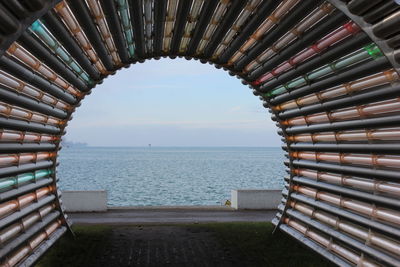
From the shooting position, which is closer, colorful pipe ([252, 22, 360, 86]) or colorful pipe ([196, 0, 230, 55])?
colorful pipe ([252, 22, 360, 86])

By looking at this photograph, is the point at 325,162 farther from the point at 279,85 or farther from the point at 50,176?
the point at 50,176

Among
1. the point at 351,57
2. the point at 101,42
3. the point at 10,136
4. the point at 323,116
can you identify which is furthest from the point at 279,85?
the point at 10,136

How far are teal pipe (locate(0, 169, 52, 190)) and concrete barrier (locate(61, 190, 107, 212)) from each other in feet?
27.5

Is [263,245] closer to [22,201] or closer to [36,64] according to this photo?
[22,201]

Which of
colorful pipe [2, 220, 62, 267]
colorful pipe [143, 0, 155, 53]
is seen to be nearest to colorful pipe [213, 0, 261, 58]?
colorful pipe [143, 0, 155, 53]

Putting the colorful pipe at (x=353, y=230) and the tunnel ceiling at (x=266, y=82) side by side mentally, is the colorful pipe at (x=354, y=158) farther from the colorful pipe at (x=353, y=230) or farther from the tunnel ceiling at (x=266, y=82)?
the colorful pipe at (x=353, y=230)

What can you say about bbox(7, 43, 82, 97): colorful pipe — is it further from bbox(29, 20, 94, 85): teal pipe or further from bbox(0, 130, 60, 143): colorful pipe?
bbox(0, 130, 60, 143): colorful pipe

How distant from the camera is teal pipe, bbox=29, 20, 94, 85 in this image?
31.0 feet

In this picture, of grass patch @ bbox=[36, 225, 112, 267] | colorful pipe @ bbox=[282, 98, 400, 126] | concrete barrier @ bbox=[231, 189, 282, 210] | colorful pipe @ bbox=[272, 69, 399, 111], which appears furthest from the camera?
concrete barrier @ bbox=[231, 189, 282, 210]

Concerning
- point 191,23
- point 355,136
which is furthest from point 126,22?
point 355,136

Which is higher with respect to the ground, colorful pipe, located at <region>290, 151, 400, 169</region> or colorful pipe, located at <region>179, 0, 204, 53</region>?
colorful pipe, located at <region>179, 0, 204, 53</region>

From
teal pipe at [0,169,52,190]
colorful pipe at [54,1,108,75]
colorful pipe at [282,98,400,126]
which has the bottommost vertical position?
teal pipe at [0,169,52,190]

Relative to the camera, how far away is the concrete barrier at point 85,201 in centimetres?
2384

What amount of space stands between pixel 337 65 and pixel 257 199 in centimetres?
1563
